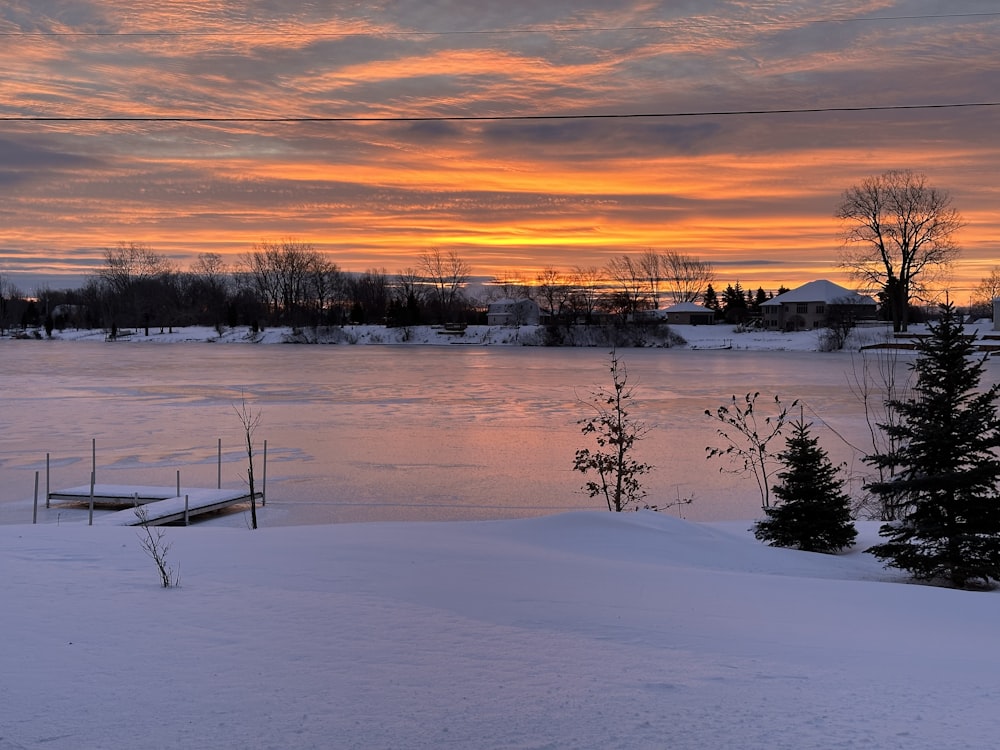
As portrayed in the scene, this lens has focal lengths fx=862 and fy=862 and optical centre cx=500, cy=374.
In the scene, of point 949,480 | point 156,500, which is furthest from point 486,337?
point 949,480

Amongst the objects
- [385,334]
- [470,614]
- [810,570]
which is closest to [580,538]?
[810,570]

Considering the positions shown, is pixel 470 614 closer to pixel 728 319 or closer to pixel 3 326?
pixel 728 319

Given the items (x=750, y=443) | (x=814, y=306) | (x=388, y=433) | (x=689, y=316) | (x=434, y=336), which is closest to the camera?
(x=750, y=443)

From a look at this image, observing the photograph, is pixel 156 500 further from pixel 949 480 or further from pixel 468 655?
pixel 949 480

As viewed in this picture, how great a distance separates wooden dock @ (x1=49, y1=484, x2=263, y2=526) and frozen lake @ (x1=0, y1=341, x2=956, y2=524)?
2.58ft

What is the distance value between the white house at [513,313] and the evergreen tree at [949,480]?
116430 millimetres

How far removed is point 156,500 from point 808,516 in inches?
477

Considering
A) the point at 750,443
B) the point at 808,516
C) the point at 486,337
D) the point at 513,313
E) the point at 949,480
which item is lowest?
the point at 750,443

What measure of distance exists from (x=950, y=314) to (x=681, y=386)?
98.5 ft

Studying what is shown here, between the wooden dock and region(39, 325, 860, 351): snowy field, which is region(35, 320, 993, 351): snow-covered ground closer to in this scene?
region(39, 325, 860, 351): snowy field

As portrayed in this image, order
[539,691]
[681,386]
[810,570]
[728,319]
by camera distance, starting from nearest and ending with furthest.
Answer: [539,691]
[810,570]
[681,386]
[728,319]

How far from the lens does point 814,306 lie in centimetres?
9975

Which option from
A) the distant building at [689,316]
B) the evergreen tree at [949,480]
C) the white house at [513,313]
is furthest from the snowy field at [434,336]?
the evergreen tree at [949,480]

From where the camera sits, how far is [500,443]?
23.3 metres
